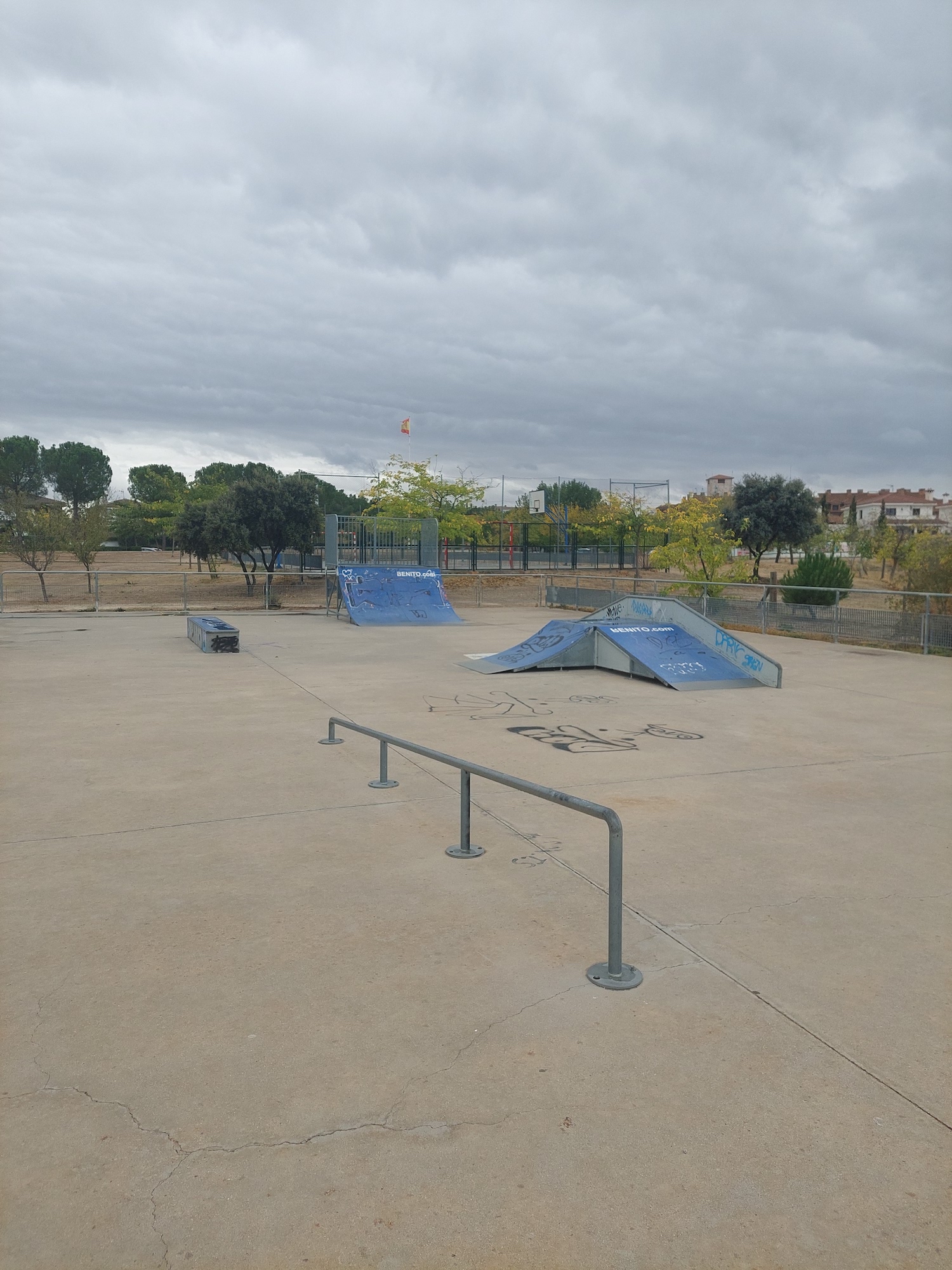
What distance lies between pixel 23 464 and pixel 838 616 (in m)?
114

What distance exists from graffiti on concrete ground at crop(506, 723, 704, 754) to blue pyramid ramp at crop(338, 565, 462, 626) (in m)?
13.0

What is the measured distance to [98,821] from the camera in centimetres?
616

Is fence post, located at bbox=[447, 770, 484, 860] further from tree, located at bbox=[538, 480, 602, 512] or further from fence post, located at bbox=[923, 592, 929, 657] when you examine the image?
tree, located at bbox=[538, 480, 602, 512]

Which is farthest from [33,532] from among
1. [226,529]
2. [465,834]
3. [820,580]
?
[465,834]

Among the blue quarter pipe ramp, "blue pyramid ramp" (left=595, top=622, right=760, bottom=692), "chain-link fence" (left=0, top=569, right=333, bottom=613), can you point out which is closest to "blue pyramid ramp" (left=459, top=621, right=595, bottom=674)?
the blue quarter pipe ramp

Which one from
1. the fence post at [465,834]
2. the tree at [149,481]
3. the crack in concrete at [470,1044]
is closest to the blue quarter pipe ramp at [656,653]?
the fence post at [465,834]

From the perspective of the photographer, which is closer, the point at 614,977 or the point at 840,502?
the point at 614,977

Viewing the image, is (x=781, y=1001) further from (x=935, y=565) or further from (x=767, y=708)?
(x=935, y=565)

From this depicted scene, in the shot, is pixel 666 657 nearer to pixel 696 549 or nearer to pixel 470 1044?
pixel 470 1044

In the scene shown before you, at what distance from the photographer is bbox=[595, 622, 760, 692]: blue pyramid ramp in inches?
501

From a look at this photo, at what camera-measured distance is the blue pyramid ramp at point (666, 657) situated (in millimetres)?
12727

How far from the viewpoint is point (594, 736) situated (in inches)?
363

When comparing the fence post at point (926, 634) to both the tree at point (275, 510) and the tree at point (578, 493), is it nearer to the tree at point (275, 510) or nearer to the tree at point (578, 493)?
the tree at point (275, 510)

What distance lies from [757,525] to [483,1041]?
41667 mm
